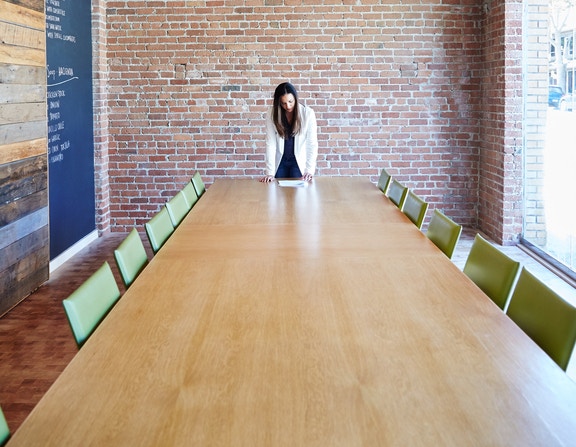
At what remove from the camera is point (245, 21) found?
25.3 feet

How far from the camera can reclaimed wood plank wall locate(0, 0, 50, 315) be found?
4.86 metres

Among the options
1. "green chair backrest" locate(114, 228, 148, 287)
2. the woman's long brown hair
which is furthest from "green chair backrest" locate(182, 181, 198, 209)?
"green chair backrest" locate(114, 228, 148, 287)

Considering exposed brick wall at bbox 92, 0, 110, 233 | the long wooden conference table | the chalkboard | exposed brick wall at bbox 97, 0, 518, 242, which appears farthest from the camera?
exposed brick wall at bbox 97, 0, 518, 242

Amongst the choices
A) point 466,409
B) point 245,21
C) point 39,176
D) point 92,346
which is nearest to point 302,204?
point 39,176

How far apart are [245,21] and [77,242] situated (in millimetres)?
2985

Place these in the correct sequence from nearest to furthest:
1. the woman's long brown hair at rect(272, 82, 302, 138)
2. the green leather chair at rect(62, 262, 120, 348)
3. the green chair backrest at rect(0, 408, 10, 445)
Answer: the green chair backrest at rect(0, 408, 10, 445) → the green leather chair at rect(62, 262, 120, 348) → the woman's long brown hair at rect(272, 82, 302, 138)

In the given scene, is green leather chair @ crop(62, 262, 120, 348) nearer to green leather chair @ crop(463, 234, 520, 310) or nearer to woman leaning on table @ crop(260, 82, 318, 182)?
green leather chair @ crop(463, 234, 520, 310)

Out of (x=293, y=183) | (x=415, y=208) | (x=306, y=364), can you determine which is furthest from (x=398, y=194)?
(x=306, y=364)

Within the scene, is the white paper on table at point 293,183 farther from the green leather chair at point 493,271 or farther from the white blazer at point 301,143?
the green leather chair at point 493,271

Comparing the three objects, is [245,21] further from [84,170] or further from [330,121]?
[84,170]

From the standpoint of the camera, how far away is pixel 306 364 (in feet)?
6.57

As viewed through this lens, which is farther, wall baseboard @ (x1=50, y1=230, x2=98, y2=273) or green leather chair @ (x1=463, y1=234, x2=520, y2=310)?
wall baseboard @ (x1=50, y1=230, x2=98, y2=273)

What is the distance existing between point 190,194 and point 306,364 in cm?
355

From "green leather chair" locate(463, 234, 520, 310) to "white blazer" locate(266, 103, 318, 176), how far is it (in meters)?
3.05
